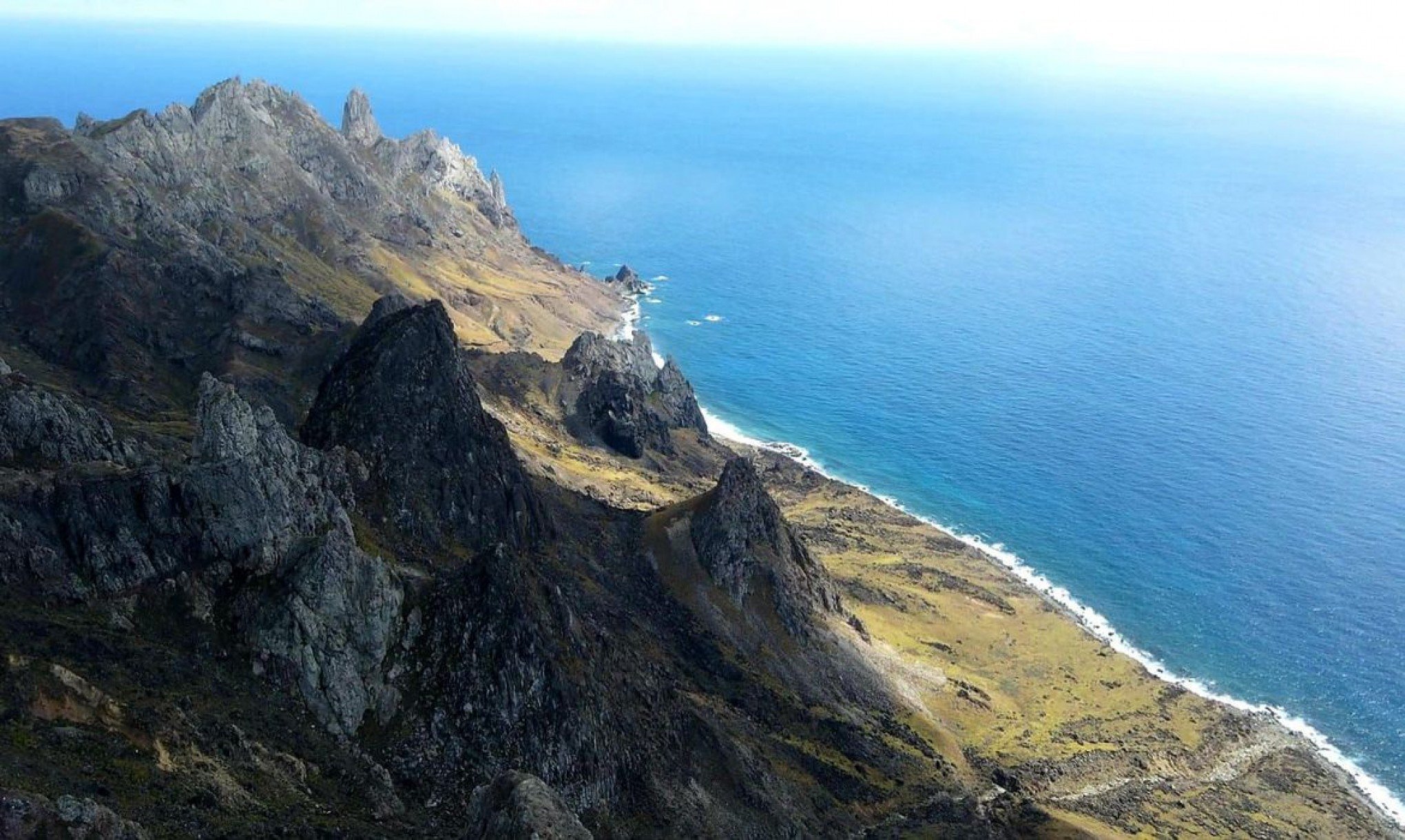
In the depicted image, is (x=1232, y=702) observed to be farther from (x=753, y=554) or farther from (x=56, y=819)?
(x=56, y=819)

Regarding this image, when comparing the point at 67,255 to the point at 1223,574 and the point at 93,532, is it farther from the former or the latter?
the point at 1223,574

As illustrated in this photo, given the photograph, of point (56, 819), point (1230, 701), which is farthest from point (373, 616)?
point (1230, 701)

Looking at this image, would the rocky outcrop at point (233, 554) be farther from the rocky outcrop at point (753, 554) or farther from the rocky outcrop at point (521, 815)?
the rocky outcrop at point (753, 554)

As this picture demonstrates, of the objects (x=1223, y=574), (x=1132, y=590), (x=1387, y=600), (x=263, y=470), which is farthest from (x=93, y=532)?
(x=1387, y=600)

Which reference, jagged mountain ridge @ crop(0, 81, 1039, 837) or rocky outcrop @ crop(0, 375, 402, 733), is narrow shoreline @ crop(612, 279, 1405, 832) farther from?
rocky outcrop @ crop(0, 375, 402, 733)

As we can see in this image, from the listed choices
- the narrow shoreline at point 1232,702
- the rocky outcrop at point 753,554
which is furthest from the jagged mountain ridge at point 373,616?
the narrow shoreline at point 1232,702

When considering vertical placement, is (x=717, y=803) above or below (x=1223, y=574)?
below
